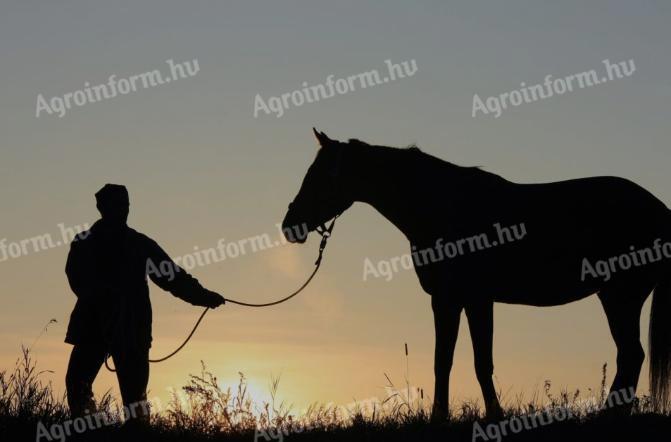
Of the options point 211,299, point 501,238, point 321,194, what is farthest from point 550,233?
point 211,299

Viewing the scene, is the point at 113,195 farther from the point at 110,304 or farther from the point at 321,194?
the point at 321,194

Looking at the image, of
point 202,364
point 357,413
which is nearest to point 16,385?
point 202,364

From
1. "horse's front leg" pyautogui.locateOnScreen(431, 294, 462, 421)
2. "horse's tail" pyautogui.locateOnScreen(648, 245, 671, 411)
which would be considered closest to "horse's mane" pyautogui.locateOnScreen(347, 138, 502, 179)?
"horse's front leg" pyautogui.locateOnScreen(431, 294, 462, 421)

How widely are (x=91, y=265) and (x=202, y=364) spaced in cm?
132

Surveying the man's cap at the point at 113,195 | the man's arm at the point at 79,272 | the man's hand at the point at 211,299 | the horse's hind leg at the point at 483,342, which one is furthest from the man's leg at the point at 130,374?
the horse's hind leg at the point at 483,342

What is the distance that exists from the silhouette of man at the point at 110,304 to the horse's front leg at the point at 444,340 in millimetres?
2795

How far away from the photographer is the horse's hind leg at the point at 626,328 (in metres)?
10.6

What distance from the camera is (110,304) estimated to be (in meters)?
8.90

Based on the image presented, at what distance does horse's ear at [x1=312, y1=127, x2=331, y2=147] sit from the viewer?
1060 cm

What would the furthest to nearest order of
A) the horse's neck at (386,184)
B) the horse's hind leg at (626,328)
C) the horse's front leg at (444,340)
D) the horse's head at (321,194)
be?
the horse's hind leg at (626,328) → the horse's head at (321,194) → the horse's neck at (386,184) → the horse's front leg at (444,340)

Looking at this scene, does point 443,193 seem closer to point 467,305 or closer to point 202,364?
point 467,305

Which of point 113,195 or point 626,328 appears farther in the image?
point 626,328

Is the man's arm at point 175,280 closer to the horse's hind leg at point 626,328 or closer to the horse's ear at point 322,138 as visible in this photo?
the horse's ear at point 322,138

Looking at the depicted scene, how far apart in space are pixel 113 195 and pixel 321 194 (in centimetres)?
239
